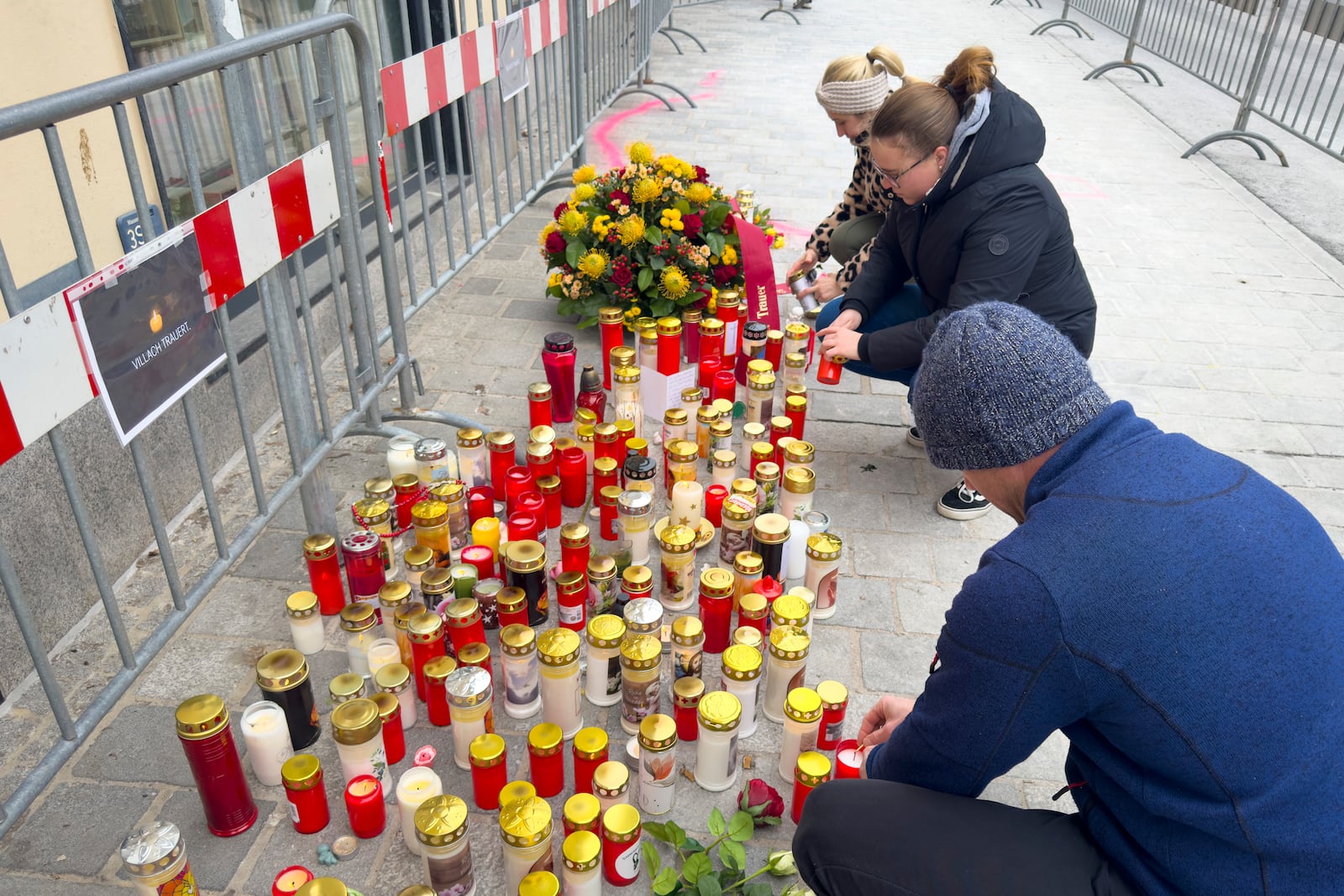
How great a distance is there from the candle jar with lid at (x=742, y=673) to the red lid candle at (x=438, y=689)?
70 cm

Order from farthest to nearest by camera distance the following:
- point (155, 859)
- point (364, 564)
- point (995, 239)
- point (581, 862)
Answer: point (995, 239) < point (364, 564) < point (581, 862) < point (155, 859)

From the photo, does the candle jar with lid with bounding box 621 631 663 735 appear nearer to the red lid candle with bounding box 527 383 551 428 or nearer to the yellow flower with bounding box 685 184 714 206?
the red lid candle with bounding box 527 383 551 428

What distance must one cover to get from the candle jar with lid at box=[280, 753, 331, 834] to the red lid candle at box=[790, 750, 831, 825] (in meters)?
1.12

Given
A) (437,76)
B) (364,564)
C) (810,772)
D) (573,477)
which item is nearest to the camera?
(810,772)

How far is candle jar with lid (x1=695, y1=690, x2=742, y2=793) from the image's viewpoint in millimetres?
2262

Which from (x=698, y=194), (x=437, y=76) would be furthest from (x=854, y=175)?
(x=437, y=76)

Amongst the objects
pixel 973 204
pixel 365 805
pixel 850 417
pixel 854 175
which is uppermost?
pixel 973 204

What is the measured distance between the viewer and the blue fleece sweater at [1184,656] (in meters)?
1.47

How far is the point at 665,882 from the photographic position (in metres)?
2.12

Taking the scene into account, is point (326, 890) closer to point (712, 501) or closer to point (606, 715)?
point (606, 715)

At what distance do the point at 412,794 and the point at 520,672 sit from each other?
0.43 metres

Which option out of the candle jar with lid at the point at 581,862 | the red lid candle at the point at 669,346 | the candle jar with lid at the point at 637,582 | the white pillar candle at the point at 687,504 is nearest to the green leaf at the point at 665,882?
the candle jar with lid at the point at 581,862

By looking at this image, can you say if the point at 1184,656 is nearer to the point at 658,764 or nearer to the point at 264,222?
the point at 658,764

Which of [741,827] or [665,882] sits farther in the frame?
[741,827]
